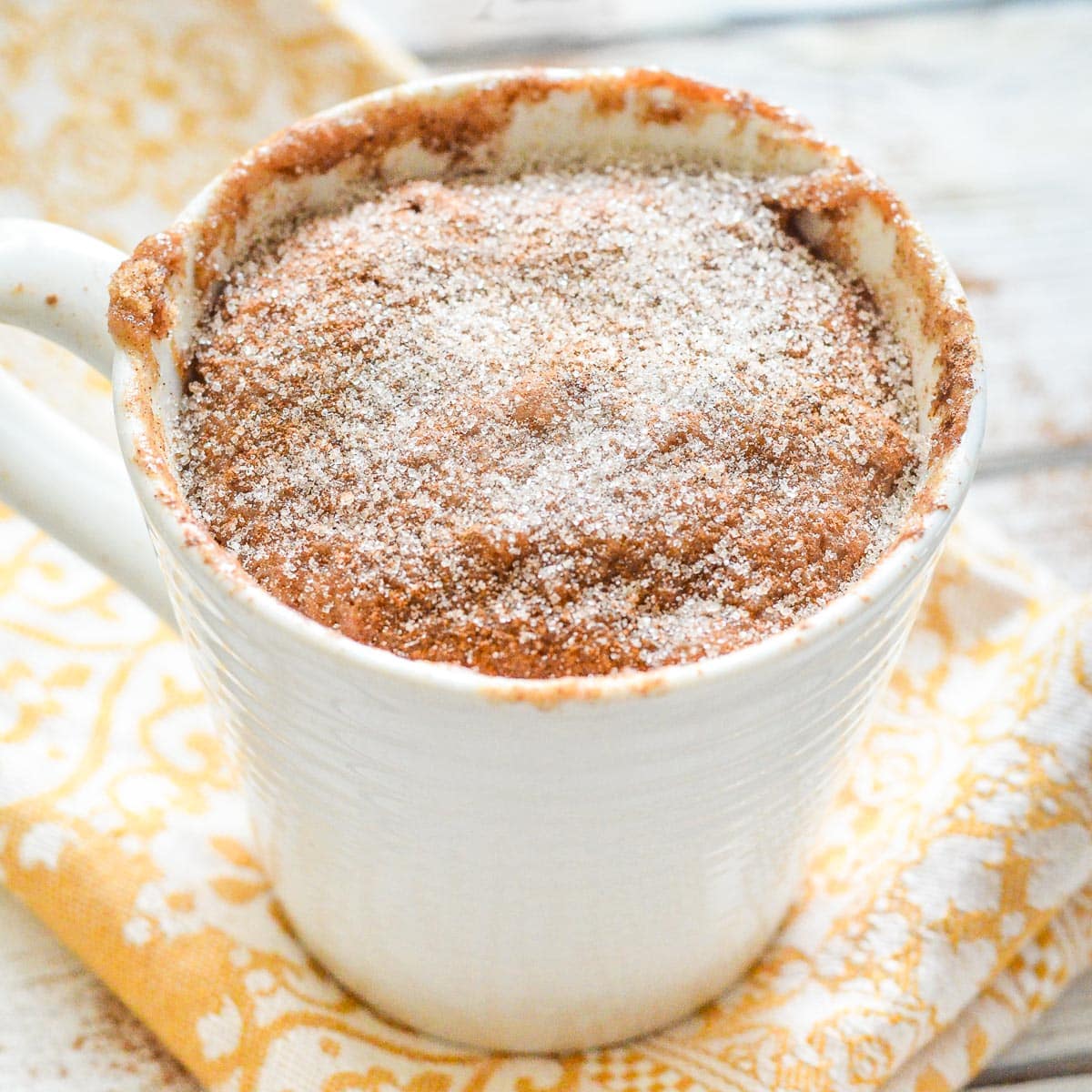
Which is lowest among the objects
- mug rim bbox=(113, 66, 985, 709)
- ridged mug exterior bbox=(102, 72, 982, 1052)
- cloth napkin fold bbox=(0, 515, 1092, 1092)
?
cloth napkin fold bbox=(0, 515, 1092, 1092)

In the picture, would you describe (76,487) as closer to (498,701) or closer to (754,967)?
(498,701)

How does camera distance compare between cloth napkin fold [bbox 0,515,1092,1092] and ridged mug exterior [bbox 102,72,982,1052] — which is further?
cloth napkin fold [bbox 0,515,1092,1092]

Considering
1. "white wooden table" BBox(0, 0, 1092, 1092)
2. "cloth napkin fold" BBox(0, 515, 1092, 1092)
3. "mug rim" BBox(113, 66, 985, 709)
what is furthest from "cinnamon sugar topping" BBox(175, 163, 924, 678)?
"white wooden table" BBox(0, 0, 1092, 1092)

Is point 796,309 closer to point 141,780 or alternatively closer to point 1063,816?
point 1063,816

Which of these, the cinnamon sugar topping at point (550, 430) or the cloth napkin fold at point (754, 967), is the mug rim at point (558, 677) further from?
the cloth napkin fold at point (754, 967)

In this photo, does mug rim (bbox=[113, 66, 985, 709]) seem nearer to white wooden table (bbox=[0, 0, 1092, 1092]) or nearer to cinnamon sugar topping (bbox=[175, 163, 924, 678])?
cinnamon sugar topping (bbox=[175, 163, 924, 678])

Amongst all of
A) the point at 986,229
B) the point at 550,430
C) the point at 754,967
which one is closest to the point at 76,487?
the point at 550,430
